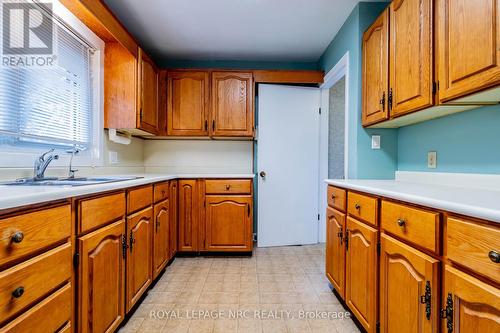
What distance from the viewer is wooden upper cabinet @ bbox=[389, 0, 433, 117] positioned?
132cm

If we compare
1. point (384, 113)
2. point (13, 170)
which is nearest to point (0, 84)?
point (13, 170)

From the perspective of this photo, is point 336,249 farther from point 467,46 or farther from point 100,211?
point 100,211

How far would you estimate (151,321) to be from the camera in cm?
159

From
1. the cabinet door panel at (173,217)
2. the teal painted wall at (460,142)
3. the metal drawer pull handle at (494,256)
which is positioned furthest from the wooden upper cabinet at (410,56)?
the cabinet door panel at (173,217)

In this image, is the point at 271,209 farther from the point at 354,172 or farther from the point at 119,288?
the point at 119,288

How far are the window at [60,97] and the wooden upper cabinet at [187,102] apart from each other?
81 centimetres

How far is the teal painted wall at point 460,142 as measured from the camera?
Result: 126cm

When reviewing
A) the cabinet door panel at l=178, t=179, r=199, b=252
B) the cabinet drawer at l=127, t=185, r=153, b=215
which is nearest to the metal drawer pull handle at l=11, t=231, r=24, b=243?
the cabinet drawer at l=127, t=185, r=153, b=215

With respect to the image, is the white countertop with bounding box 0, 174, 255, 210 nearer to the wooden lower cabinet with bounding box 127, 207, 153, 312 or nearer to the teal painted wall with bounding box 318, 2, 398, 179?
the wooden lower cabinet with bounding box 127, 207, 153, 312

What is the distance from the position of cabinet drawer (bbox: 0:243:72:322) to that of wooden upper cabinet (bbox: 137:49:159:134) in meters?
1.54

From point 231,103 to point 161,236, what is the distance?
5.12 feet

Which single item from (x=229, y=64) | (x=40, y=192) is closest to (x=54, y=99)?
(x=40, y=192)

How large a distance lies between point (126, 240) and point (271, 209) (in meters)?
1.79

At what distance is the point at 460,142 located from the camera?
143cm
